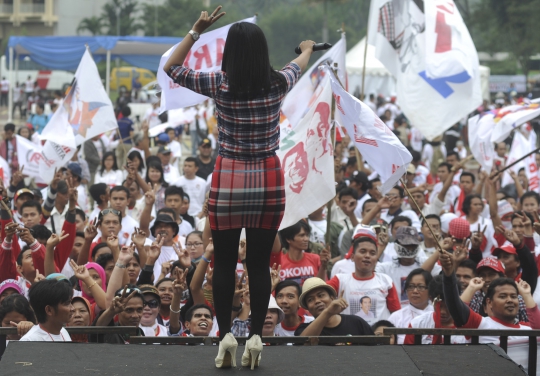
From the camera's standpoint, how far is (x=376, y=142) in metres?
5.99

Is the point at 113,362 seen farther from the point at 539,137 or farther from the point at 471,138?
the point at 539,137

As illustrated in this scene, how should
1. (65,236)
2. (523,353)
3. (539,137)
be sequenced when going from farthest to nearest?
(539,137)
(65,236)
(523,353)

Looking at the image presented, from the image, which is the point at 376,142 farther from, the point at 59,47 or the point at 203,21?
the point at 59,47

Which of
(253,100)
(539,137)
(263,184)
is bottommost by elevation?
(539,137)

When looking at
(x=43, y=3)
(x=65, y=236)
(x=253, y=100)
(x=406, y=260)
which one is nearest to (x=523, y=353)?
(x=406, y=260)

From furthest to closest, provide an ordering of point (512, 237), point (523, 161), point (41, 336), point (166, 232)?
point (523, 161) < point (166, 232) < point (512, 237) < point (41, 336)

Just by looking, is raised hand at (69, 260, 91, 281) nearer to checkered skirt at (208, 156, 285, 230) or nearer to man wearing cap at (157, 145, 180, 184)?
checkered skirt at (208, 156, 285, 230)

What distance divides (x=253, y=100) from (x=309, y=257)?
10.8ft

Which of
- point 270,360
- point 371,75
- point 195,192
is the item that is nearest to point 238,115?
point 270,360

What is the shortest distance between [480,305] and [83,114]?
5.70 meters

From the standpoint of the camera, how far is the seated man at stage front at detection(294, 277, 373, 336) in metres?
5.52

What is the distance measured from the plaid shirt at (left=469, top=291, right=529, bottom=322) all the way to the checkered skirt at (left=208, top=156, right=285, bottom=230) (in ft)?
8.24

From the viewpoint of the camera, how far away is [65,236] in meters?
6.55

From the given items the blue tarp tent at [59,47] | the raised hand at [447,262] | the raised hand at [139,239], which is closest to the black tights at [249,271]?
the raised hand at [447,262]
